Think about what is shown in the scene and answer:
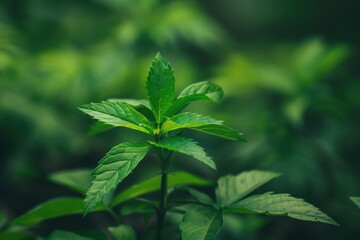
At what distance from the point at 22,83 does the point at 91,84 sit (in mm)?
521

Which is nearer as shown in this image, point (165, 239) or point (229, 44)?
point (165, 239)

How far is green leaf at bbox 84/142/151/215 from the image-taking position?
102 cm

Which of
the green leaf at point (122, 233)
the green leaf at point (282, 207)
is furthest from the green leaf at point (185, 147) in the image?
the green leaf at point (122, 233)

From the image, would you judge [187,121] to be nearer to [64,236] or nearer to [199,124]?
[199,124]

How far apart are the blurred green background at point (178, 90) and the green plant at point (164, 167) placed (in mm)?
514

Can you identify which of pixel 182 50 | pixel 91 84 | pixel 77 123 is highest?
pixel 182 50

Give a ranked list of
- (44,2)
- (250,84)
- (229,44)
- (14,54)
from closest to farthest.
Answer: (14,54), (250,84), (44,2), (229,44)

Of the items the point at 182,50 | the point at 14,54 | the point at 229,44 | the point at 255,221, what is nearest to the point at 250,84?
the point at 182,50

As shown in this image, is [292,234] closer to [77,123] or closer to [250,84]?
[250,84]

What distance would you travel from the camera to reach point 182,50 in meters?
3.43

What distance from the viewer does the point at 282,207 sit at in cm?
113

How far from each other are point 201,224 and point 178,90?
190cm

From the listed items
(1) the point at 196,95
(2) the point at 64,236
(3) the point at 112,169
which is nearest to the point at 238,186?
(1) the point at 196,95

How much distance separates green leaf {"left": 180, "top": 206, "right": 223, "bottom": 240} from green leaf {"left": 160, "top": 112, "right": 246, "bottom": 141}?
0.24 metres
